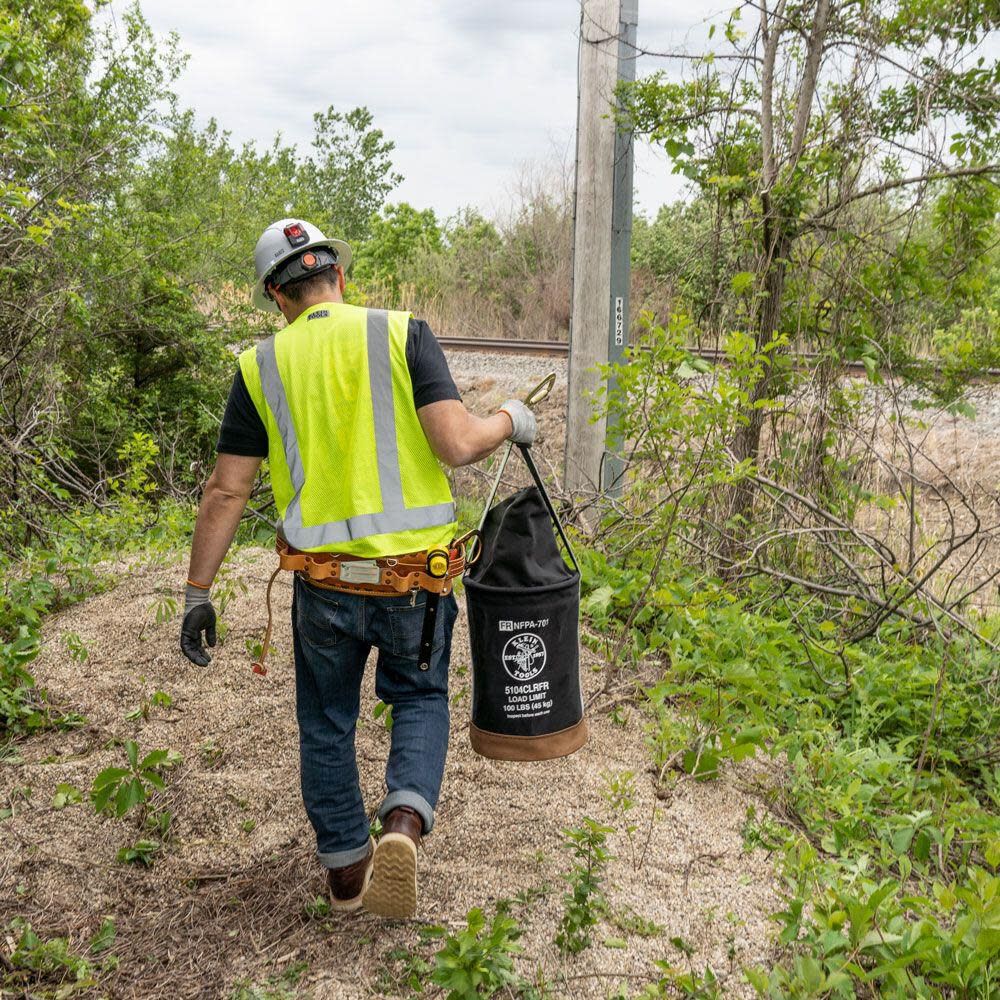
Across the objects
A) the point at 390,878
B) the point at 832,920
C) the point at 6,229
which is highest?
the point at 6,229

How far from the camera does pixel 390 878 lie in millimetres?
2799

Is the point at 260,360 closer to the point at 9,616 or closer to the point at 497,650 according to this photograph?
the point at 497,650

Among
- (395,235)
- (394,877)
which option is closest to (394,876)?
(394,877)

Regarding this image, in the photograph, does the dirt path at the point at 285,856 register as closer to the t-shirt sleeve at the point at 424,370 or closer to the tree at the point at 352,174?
the t-shirt sleeve at the point at 424,370

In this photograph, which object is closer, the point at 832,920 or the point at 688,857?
the point at 832,920

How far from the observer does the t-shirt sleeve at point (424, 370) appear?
3031mm

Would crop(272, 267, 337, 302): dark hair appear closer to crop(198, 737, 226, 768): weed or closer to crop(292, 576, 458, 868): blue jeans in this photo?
crop(292, 576, 458, 868): blue jeans

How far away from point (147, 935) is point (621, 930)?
1.47 metres

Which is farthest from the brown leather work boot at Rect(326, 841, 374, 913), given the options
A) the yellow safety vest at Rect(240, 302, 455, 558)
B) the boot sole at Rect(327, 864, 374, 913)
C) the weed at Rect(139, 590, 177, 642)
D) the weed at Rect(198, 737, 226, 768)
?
the weed at Rect(139, 590, 177, 642)

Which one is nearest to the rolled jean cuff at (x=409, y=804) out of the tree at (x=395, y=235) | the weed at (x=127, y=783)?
the weed at (x=127, y=783)

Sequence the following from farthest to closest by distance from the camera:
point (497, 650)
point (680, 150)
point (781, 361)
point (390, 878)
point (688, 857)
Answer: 1. point (680, 150)
2. point (781, 361)
3. point (688, 857)
4. point (497, 650)
5. point (390, 878)

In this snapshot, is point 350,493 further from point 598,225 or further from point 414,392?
point 598,225

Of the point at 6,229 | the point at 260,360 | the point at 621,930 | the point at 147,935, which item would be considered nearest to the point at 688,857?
the point at 621,930

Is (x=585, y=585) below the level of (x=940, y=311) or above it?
below
